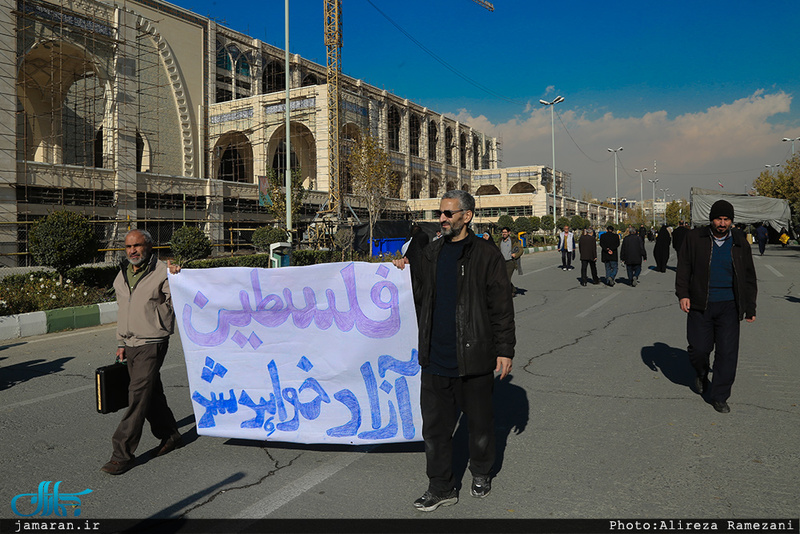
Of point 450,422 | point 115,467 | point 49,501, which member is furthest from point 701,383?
point 49,501

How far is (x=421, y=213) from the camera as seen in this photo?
67688mm

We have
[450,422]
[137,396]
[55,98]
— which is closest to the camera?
[450,422]

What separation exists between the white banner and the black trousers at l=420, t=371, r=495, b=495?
20.4 inches

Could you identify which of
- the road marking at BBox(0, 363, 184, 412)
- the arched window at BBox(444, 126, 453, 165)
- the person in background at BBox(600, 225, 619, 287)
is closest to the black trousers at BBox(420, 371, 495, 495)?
the road marking at BBox(0, 363, 184, 412)

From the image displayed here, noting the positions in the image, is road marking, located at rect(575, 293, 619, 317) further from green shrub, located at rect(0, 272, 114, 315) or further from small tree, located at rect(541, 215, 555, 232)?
small tree, located at rect(541, 215, 555, 232)

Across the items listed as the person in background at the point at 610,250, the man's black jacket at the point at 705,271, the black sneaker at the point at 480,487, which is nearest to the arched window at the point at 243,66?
the person in background at the point at 610,250

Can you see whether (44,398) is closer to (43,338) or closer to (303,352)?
(303,352)

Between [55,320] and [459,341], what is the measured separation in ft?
30.6

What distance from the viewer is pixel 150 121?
40125 millimetres

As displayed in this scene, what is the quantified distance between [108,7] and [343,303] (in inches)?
1512

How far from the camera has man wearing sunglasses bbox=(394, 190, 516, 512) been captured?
339 cm

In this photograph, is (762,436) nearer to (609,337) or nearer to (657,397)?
(657,397)

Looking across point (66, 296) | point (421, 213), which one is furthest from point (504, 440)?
point (421, 213)

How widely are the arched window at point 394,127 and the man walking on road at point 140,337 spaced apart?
62319 millimetres
